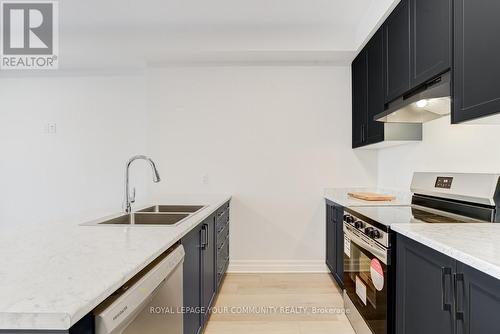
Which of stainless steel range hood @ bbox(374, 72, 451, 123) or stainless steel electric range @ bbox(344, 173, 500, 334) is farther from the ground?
stainless steel range hood @ bbox(374, 72, 451, 123)

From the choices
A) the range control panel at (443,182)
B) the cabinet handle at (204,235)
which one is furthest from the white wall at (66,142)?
the range control panel at (443,182)

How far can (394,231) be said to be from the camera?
139 cm

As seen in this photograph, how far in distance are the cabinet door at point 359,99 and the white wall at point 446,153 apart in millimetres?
378

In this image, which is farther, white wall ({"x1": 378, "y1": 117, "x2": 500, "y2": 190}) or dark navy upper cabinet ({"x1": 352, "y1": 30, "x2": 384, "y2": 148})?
dark navy upper cabinet ({"x1": 352, "y1": 30, "x2": 384, "y2": 148})

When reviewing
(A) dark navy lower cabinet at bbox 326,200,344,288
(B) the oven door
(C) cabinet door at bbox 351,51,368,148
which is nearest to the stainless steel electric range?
(B) the oven door

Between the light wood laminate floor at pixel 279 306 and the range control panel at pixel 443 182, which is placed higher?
the range control panel at pixel 443 182

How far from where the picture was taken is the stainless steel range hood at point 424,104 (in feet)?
5.19

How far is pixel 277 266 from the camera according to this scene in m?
3.16

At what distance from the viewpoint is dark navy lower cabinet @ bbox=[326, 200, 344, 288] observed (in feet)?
8.12

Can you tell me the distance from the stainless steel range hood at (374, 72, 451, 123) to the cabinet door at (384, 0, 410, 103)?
0.09 m

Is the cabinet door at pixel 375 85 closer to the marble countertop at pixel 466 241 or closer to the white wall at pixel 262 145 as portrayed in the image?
the white wall at pixel 262 145

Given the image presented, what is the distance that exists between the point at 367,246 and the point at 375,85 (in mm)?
1496

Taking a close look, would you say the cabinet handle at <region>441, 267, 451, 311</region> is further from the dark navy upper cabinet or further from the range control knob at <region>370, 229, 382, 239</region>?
A: the dark navy upper cabinet

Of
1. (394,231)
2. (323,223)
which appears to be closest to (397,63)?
(394,231)
